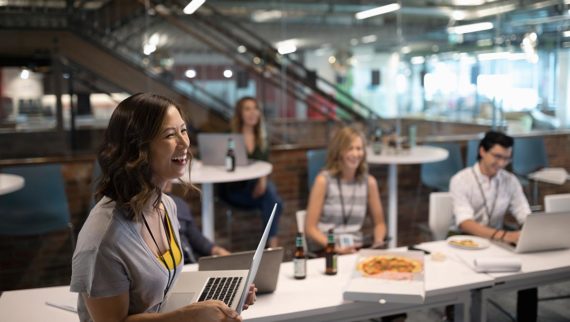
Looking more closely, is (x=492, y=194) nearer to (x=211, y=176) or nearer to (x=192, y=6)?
(x=211, y=176)

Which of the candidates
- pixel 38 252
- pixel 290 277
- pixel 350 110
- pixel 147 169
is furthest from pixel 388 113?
pixel 147 169

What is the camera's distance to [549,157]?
20.2 ft

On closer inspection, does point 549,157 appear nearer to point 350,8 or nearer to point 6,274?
point 350,8

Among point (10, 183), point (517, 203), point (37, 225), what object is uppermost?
point (10, 183)

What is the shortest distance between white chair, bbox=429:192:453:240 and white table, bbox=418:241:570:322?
22.8 inches

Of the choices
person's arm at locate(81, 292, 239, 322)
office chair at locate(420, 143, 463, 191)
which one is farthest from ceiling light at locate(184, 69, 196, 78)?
person's arm at locate(81, 292, 239, 322)

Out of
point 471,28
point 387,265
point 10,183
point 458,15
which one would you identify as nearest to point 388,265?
point 387,265

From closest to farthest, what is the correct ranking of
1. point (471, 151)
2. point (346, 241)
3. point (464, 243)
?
1. point (464, 243)
2. point (346, 241)
3. point (471, 151)

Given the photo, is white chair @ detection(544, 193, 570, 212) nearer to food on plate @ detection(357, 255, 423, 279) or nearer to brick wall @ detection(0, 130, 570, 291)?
brick wall @ detection(0, 130, 570, 291)

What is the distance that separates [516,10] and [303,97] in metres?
2.67

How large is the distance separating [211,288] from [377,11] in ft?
18.2

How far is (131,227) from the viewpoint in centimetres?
148

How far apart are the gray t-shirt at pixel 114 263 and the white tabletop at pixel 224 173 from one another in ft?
6.85

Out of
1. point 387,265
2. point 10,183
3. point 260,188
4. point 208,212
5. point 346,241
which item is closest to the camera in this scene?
point 387,265
